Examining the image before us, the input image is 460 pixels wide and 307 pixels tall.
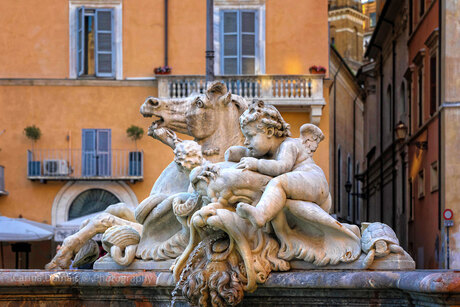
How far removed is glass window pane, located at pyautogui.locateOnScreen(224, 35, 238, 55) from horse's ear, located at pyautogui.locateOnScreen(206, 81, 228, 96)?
2498 cm

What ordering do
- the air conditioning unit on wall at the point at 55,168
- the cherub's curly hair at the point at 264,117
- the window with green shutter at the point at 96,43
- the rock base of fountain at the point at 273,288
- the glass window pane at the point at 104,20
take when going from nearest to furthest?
the rock base of fountain at the point at 273,288, the cherub's curly hair at the point at 264,117, the air conditioning unit on wall at the point at 55,168, the window with green shutter at the point at 96,43, the glass window pane at the point at 104,20

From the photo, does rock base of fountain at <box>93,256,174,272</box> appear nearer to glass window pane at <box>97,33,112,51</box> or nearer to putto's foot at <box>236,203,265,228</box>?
putto's foot at <box>236,203,265,228</box>

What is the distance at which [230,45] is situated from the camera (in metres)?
31.4

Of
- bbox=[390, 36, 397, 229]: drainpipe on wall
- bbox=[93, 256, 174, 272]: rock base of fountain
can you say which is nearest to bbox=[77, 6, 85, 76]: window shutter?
bbox=[390, 36, 397, 229]: drainpipe on wall

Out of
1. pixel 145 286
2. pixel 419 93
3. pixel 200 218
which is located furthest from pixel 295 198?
pixel 419 93

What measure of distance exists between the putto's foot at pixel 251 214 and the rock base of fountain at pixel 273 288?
1.13 ft

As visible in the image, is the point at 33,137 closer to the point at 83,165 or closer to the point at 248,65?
the point at 83,165

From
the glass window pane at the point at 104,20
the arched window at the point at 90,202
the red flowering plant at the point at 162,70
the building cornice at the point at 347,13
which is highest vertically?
the building cornice at the point at 347,13

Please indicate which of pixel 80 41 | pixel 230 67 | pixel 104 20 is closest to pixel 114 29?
pixel 104 20

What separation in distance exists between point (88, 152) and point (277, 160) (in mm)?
25572

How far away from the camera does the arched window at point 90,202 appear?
30.1 meters

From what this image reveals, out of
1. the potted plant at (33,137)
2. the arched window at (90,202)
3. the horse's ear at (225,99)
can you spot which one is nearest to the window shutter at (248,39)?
the arched window at (90,202)

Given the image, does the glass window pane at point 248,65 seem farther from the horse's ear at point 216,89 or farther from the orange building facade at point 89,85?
the horse's ear at point 216,89

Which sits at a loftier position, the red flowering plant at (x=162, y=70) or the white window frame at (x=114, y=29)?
the white window frame at (x=114, y=29)
